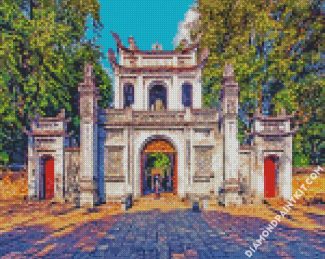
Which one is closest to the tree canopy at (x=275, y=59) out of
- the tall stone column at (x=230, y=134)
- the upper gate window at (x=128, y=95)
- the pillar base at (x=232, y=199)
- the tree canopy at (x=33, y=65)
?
the tall stone column at (x=230, y=134)

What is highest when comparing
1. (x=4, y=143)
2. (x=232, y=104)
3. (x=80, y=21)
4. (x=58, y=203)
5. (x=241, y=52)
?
(x=80, y=21)

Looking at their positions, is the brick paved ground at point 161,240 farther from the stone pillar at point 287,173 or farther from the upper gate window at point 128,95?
the upper gate window at point 128,95

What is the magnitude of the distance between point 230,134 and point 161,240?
7.81 metres

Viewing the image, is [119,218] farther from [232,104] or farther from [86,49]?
[86,49]

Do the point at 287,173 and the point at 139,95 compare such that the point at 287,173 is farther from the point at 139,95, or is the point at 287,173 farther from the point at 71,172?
the point at 71,172

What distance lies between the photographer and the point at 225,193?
1473 centimetres

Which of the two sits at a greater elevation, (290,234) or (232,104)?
(232,104)

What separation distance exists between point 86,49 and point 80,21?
1.80 metres

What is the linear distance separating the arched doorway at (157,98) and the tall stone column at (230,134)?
5335 mm

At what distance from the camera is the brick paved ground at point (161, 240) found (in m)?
7.30

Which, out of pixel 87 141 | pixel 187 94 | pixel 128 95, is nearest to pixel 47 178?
pixel 87 141

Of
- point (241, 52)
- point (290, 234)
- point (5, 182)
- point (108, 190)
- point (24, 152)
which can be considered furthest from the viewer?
point (241, 52)

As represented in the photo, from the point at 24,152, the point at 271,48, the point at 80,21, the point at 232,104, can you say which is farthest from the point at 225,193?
the point at 80,21

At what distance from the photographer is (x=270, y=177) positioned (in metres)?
15.9
